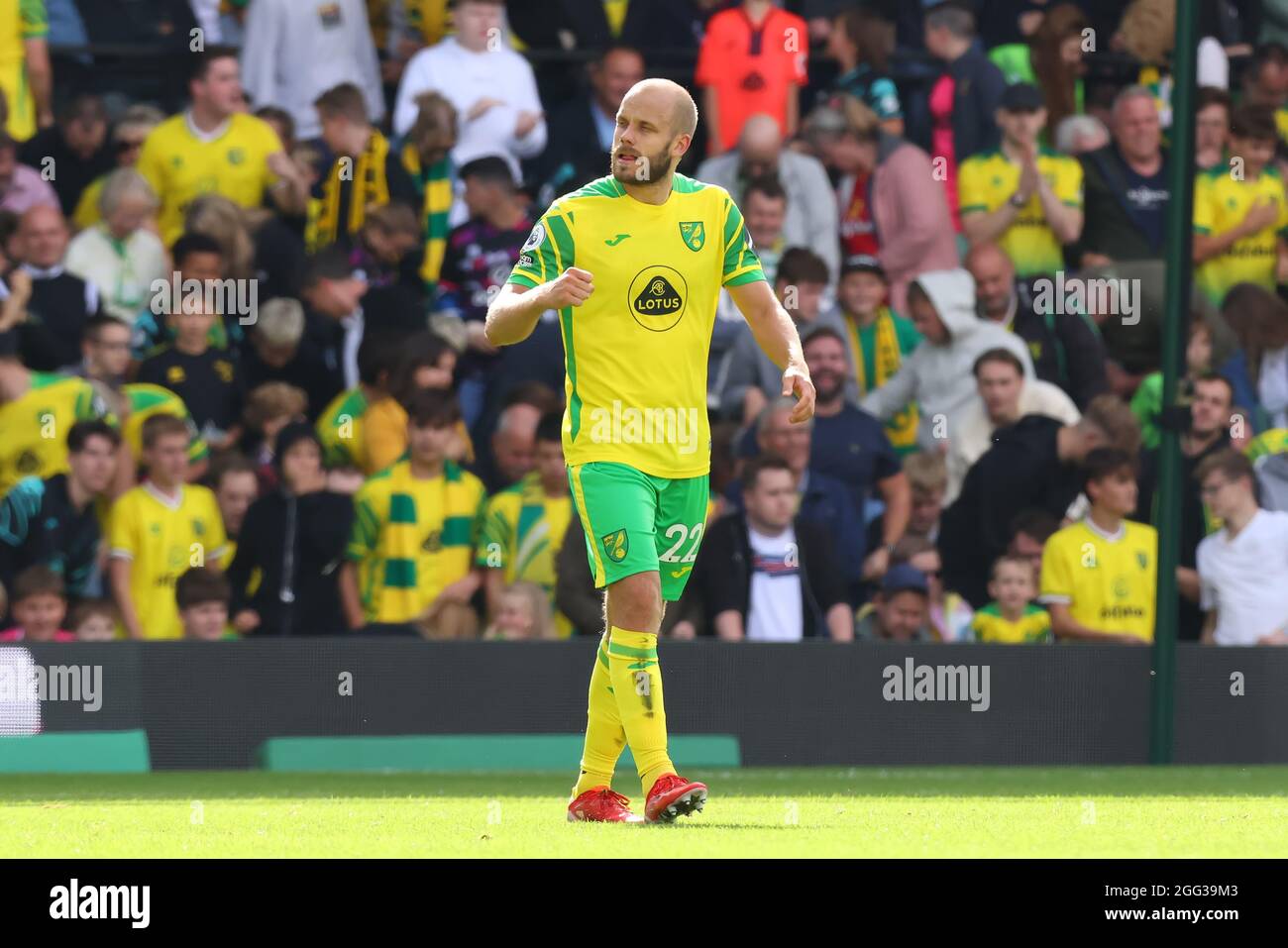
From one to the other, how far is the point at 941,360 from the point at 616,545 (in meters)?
4.91

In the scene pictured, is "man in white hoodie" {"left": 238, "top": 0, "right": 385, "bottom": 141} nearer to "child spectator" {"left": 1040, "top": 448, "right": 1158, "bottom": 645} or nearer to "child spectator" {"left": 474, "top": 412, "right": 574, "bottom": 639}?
"child spectator" {"left": 474, "top": 412, "right": 574, "bottom": 639}

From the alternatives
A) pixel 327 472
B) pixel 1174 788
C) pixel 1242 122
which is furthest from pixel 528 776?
pixel 1242 122

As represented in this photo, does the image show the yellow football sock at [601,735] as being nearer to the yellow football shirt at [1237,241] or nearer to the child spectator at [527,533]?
the child spectator at [527,533]

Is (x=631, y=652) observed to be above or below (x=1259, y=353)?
below

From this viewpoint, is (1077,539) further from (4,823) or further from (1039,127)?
(4,823)

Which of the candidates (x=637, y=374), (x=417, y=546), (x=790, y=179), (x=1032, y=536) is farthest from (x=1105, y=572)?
(x=637, y=374)

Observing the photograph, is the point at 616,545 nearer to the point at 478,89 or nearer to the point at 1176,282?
the point at 1176,282

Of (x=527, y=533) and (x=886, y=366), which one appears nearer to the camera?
(x=527, y=533)

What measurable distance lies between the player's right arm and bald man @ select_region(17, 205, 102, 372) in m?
4.58

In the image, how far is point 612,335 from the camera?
6.66 m

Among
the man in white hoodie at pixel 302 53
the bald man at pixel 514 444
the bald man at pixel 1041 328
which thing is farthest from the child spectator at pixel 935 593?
the man in white hoodie at pixel 302 53

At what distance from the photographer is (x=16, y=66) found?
440 inches

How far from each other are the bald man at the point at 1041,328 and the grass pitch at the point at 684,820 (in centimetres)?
224

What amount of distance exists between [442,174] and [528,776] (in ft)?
10.7
